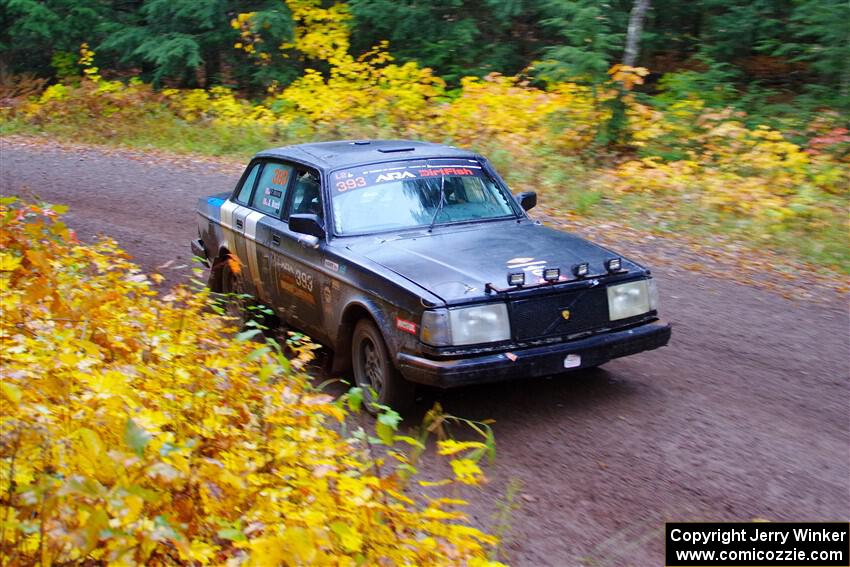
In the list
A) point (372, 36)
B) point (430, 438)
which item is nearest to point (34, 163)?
point (372, 36)

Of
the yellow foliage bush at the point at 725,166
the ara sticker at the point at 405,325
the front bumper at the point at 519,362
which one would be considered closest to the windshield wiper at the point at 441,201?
the ara sticker at the point at 405,325

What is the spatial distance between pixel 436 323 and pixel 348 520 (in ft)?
6.95

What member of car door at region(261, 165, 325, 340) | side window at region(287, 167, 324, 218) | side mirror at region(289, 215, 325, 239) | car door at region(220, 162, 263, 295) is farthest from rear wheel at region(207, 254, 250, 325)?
side mirror at region(289, 215, 325, 239)

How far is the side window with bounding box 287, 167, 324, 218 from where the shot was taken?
692 centimetres

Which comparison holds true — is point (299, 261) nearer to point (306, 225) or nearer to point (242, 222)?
point (306, 225)

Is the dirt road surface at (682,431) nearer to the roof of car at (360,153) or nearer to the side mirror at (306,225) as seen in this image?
the side mirror at (306,225)

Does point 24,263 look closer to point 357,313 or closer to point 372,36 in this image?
point 357,313

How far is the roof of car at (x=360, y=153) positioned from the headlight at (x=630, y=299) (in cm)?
208

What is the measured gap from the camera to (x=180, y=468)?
3477 millimetres

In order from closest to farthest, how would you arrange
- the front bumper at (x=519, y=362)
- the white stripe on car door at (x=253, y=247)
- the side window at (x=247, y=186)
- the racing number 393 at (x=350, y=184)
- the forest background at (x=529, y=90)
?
the front bumper at (x=519, y=362), the racing number 393 at (x=350, y=184), the white stripe on car door at (x=253, y=247), the side window at (x=247, y=186), the forest background at (x=529, y=90)

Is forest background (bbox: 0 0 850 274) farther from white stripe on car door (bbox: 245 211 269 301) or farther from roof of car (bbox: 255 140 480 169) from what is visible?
white stripe on car door (bbox: 245 211 269 301)

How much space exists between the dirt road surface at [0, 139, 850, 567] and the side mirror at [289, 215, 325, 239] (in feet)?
4.96

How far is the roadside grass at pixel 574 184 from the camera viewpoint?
10.3 meters

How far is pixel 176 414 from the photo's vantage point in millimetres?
3965
